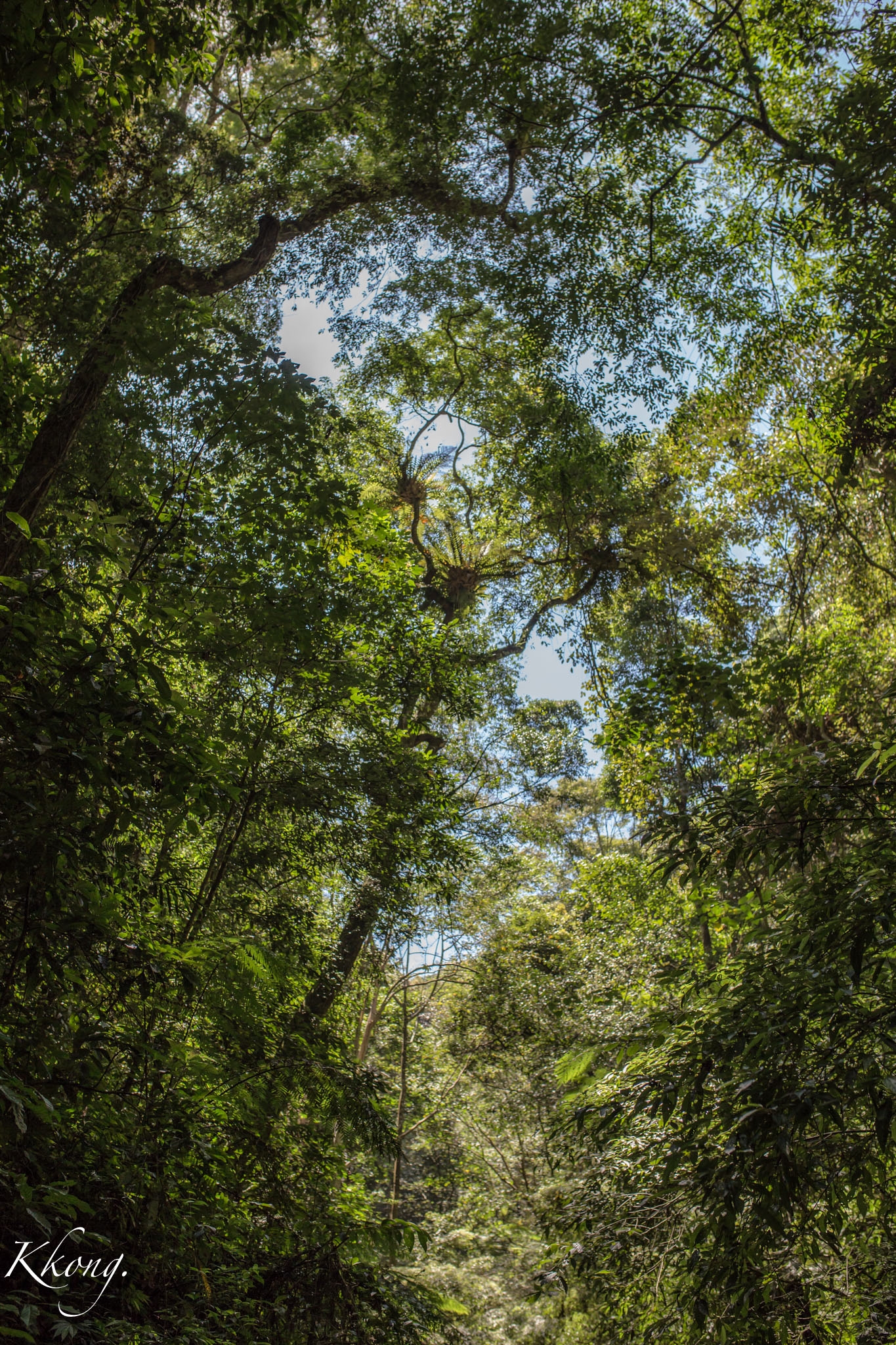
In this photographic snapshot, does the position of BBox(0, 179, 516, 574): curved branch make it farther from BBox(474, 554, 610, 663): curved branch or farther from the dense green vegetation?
BBox(474, 554, 610, 663): curved branch

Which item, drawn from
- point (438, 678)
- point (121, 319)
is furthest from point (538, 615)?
point (121, 319)

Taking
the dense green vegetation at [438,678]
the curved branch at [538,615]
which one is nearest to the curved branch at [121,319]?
the dense green vegetation at [438,678]

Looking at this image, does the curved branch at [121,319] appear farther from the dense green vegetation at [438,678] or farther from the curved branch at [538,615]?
the curved branch at [538,615]

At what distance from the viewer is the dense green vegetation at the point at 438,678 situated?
2.16m

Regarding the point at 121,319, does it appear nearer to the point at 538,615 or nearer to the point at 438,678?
the point at 438,678

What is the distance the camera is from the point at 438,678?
6.43 m

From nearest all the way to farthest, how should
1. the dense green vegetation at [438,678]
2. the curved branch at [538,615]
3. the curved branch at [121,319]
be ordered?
the dense green vegetation at [438,678] < the curved branch at [121,319] < the curved branch at [538,615]

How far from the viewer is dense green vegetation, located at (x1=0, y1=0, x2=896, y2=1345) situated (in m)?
2.16

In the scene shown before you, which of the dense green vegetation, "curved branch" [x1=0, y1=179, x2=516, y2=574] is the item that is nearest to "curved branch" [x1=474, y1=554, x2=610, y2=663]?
the dense green vegetation

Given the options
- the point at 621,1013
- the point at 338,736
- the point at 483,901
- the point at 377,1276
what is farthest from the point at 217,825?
the point at 483,901

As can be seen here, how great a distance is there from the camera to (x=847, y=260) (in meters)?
5.34

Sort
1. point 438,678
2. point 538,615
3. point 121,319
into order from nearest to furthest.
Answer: point 121,319 → point 438,678 → point 538,615

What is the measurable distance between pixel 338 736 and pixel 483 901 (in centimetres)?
441

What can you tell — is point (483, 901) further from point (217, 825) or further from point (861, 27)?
point (861, 27)
